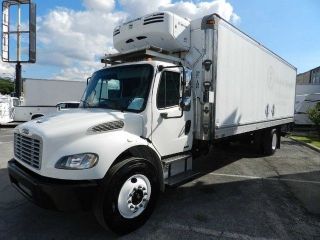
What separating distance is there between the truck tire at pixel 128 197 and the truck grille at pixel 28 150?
3.27 ft

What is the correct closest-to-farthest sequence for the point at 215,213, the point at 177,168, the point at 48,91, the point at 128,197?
1. the point at 128,197
2. the point at 215,213
3. the point at 177,168
4. the point at 48,91

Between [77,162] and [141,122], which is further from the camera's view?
[141,122]

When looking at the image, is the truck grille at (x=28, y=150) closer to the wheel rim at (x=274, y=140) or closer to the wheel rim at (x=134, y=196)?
the wheel rim at (x=134, y=196)

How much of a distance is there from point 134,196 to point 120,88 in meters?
1.87

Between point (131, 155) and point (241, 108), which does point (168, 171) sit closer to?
point (131, 155)

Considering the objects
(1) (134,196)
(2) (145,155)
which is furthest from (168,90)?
(1) (134,196)

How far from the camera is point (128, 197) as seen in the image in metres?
4.49

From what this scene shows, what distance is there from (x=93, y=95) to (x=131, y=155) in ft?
5.31

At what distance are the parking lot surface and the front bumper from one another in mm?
662

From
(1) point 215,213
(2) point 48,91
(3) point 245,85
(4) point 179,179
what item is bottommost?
(1) point 215,213

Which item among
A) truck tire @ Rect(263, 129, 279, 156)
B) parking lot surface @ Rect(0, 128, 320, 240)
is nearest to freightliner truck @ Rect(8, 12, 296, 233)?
parking lot surface @ Rect(0, 128, 320, 240)

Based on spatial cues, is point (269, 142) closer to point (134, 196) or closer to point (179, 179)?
point (179, 179)

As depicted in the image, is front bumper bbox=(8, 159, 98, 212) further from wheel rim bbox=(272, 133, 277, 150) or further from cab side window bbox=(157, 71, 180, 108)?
wheel rim bbox=(272, 133, 277, 150)

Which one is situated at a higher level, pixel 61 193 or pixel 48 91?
pixel 48 91
